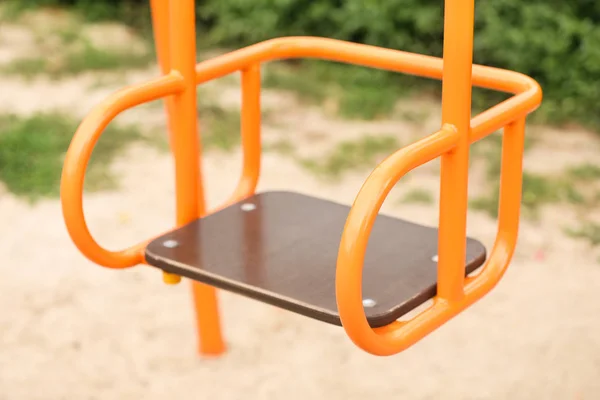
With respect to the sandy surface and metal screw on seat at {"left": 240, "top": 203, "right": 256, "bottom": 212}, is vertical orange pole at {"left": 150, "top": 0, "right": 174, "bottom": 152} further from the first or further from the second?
the sandy surface

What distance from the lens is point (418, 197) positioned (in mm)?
3406

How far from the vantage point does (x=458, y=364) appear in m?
2.50

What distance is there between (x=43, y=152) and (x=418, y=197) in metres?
1.41

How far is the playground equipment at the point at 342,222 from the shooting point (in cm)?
145

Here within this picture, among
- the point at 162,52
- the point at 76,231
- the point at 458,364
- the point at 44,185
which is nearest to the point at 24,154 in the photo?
the point at 44,185

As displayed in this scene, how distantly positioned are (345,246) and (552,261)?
178cm

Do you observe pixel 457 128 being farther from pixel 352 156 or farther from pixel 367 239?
pixel 352 156

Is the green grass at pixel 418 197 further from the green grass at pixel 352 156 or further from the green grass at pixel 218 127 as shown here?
the green grass at pixel 218 127

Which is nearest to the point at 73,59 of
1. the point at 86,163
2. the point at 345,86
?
the point at 345,86

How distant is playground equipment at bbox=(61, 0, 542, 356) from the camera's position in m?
1.45

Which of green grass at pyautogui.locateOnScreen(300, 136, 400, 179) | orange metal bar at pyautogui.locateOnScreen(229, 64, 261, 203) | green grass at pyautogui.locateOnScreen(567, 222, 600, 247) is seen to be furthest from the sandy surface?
orange metal bar at pyautogui.locateOnScreen(229, 64, 261, 203)

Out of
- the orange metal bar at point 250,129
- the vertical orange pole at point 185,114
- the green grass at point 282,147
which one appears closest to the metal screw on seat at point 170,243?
the vertical orange pole at point 185,114

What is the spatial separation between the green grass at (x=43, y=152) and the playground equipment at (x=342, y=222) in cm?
169

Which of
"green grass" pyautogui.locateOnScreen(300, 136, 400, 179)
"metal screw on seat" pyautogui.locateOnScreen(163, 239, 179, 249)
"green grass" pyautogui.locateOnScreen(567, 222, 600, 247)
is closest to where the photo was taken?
"metal screw on seat" pyautogui.locateOnScreen(163, 239, 179, 249)
